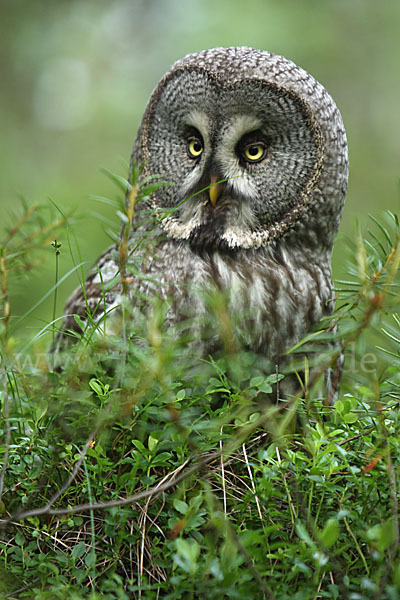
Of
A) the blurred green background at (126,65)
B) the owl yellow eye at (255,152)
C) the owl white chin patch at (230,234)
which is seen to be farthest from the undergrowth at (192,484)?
the blurred green background at (126,65)

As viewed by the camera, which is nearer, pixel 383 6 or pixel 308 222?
pixel 308 222

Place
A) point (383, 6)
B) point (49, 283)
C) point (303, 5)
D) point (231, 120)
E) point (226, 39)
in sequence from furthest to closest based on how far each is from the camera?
1. point (383, 6)
2. point (303, 5)
3. point (226, 39)
4. point (49, 283)
5. point (231, 120)

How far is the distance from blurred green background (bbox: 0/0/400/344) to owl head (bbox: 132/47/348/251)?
6.42m

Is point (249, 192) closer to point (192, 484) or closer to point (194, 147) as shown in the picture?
point (194, 147)

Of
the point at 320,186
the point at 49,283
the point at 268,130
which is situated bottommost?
the point at 49,283

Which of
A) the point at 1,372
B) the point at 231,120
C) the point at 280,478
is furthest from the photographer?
the point at 231,120

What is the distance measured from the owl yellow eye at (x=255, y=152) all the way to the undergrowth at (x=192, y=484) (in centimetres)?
97

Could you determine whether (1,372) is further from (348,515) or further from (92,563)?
(348,515)

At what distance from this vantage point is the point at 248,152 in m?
2.65

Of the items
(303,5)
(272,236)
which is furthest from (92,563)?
(303,5)

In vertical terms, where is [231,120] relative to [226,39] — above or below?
below

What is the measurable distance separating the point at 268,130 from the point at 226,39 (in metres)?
6.35

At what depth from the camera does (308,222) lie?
108 inches

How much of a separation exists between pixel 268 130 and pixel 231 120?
0.16 m
